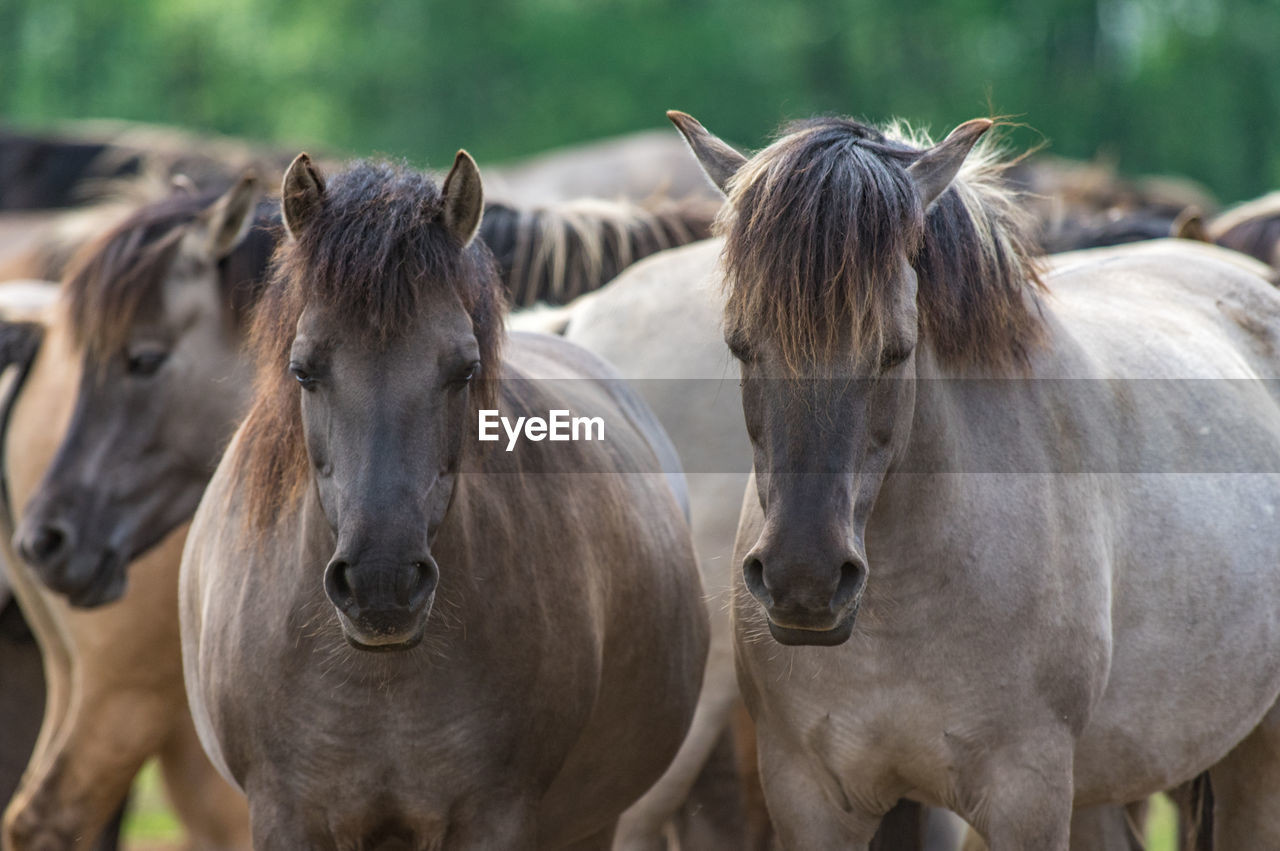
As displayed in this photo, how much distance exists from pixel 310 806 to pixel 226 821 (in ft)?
8.32

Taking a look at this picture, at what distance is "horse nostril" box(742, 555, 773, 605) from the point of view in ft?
9.27

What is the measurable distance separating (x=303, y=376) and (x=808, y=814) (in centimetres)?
142

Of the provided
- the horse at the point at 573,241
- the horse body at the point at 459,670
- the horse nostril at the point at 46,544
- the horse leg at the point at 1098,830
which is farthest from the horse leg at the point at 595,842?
the horse at the point at 573,241

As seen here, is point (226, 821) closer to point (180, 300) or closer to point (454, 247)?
point (180, 300)

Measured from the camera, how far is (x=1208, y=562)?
345 centimetres

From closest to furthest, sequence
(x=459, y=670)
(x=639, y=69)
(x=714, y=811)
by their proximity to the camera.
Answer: (x=459, y=670) < (x=714, y=811) < (x=639, y=69)

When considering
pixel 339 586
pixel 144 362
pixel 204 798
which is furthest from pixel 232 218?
pixel 339 586

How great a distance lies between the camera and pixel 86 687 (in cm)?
502

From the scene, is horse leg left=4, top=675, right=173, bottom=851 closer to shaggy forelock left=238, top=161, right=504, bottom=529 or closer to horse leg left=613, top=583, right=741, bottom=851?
horse leg left=613, top=583, right=741, bottom=851

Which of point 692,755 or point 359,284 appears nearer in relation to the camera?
point 359,284

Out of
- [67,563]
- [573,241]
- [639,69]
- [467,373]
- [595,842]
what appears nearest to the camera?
[467,373]

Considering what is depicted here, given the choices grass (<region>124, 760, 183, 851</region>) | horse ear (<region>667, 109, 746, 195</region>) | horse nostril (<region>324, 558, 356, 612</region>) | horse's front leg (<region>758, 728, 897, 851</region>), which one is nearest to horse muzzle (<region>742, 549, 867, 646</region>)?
horse's front leg (<region>758, 728, 897, 851</region>)

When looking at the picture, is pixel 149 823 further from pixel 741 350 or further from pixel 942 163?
pixel 942 163

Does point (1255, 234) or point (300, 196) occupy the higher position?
point (300, 196)
